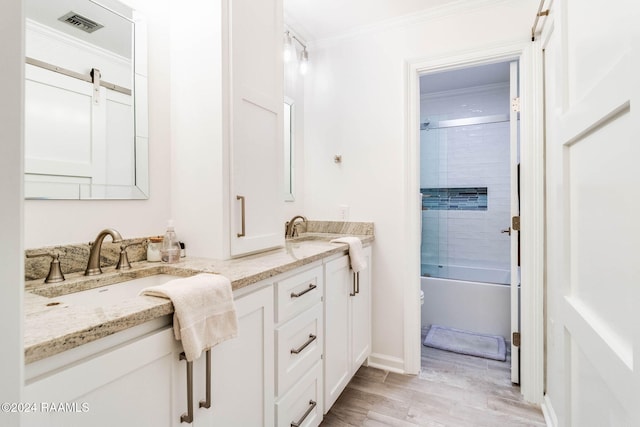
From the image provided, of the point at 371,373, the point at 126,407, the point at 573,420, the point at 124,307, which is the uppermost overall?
the point at 124,307

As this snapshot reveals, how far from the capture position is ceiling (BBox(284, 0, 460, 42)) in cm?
208

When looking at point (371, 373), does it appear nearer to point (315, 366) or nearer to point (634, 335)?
point (315, 366)

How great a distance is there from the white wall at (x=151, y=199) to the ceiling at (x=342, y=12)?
1.00m

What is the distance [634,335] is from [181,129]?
63.7 inches

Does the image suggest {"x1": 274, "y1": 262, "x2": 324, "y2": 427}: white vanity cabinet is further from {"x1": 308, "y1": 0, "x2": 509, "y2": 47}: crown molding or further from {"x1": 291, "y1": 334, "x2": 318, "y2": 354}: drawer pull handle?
{"x1": 308, "y1": 0, "x2": 509, "y2": 47}: crown molding

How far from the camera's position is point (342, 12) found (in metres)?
2.18

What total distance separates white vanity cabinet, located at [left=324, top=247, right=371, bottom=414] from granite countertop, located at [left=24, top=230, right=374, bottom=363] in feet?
0.77

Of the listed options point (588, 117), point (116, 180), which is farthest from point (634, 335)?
point (116, 180)

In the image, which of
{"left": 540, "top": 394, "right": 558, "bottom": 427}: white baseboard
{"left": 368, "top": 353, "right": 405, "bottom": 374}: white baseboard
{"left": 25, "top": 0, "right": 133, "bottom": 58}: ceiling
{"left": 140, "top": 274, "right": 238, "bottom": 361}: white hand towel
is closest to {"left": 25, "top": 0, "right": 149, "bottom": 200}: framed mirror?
{"left": 25, "top": 0, "right": 133, "bottom": 58}: ceiling

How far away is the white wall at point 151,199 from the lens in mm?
1146

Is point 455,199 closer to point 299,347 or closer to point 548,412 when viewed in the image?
point 548,412

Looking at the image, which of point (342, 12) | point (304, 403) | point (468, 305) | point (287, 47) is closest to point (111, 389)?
point (304, 403)

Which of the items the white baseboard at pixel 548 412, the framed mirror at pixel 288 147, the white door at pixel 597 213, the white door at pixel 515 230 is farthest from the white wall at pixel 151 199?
the white baseboard at pixel 548 412

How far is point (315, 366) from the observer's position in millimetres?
1566
